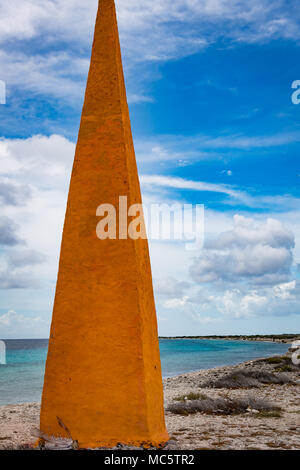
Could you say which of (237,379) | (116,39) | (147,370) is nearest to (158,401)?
(147,370)

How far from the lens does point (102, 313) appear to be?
257 inches

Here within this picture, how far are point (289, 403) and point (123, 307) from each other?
8.04 m

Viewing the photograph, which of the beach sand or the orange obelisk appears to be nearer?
the orange obelisk

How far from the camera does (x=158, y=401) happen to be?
22.4 feet

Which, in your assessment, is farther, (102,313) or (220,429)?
(220,429)

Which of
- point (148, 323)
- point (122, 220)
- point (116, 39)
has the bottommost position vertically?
point (148, 323)

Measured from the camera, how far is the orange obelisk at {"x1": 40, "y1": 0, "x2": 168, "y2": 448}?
6.31 metres

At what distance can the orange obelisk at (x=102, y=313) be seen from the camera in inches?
249

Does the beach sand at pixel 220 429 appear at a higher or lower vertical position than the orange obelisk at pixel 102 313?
lower

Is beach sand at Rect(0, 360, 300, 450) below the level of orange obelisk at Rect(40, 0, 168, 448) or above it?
below

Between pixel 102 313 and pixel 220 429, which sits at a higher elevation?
pixel 102 313

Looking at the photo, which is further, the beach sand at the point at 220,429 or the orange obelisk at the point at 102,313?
the beach sand at the point at 220,429
